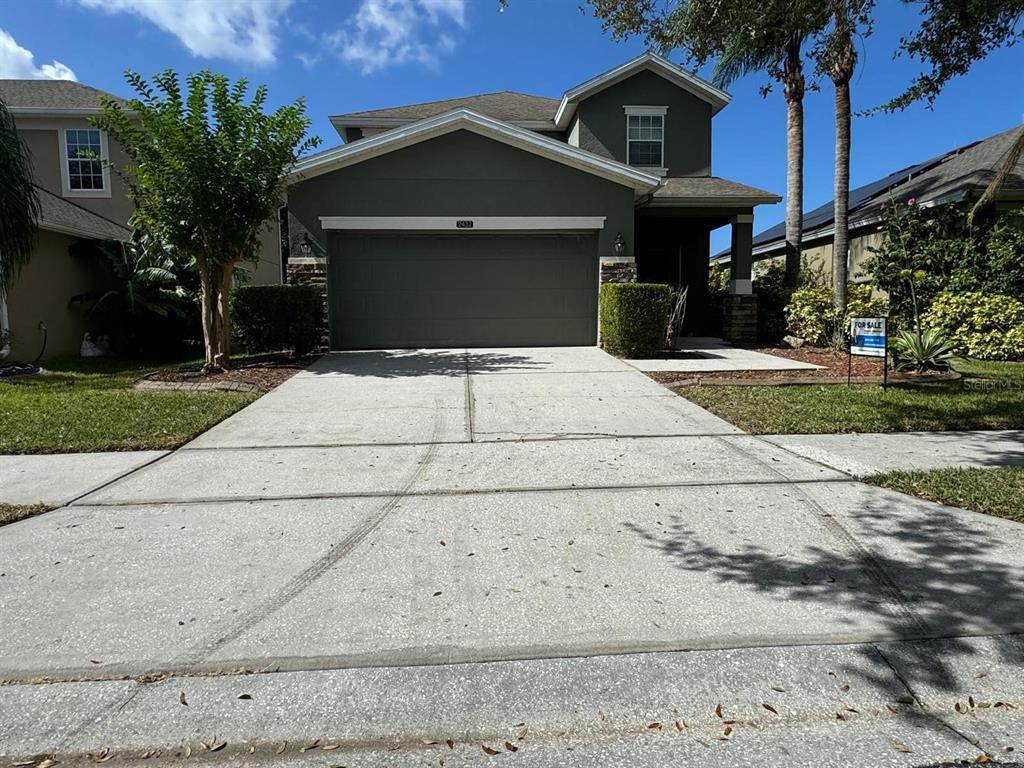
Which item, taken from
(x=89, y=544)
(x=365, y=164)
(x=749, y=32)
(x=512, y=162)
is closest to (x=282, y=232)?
(x=365, y=164)

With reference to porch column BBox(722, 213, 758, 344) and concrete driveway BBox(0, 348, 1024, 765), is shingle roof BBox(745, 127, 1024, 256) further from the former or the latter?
concrete driveway BBox(0, 348, 1024, 765)

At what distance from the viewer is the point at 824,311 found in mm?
14188

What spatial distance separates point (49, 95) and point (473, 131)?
13.5m

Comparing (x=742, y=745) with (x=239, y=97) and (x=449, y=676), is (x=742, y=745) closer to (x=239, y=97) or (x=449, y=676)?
(x=449, y=676)

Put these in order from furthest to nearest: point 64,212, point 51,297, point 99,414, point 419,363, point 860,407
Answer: point 64,212 < point 51,297 < point 419,363 < point 860,407 < point 99,414

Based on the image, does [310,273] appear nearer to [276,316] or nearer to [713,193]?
[276,316]

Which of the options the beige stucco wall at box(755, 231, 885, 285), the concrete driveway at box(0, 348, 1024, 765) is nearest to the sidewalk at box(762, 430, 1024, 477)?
the concrete driveway at box(0, 348, 1024, 765)

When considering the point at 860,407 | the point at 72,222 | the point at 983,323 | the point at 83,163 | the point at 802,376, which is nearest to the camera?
the point at 860,407

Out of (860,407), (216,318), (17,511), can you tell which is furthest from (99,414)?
(860,407)

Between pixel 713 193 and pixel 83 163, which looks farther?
pixel 83 163

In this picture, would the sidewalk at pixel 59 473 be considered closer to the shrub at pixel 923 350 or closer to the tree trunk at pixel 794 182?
the shrub at pixel 923 350

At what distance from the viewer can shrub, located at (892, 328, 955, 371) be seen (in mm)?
9805

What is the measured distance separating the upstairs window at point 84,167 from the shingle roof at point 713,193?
1493cm

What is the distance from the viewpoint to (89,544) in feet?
13.4
